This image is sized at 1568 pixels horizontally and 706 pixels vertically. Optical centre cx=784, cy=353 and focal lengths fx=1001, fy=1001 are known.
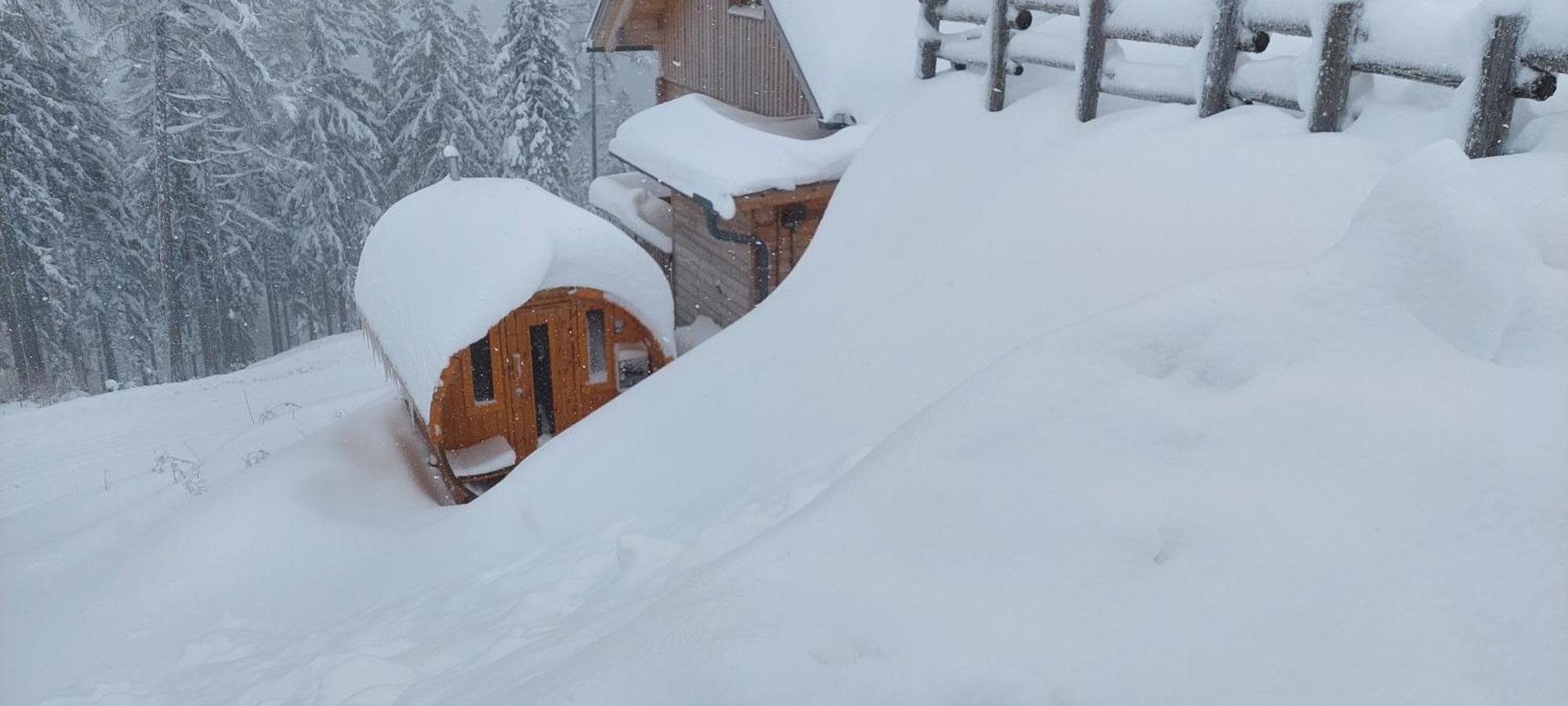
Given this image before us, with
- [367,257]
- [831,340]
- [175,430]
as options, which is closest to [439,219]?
[367,257]

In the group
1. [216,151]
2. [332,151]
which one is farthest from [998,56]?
[332,151]

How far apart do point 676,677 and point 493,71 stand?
29501 millimetres

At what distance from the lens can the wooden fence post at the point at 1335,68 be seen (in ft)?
13.8

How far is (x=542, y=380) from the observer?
10.6 meters

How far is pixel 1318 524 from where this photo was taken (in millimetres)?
2326

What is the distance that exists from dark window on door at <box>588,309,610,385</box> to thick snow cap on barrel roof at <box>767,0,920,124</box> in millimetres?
Answer: 3891

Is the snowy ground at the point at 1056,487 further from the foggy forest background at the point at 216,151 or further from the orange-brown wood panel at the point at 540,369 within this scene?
the foggy forest background at the point at 216,151

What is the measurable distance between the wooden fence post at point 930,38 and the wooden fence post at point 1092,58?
1815 millimetres

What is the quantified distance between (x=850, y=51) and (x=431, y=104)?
19921 mm

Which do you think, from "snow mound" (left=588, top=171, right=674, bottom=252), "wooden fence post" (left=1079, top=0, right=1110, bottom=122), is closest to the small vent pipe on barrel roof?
"snow mound" (left=588, top=171, right=674, bottom=252)

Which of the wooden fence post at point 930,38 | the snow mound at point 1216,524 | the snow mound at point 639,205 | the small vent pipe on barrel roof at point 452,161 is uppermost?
the wooden fence post at point 930,38

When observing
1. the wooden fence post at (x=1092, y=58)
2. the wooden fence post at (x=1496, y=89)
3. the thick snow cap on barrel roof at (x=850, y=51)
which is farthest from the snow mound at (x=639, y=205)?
the wooden fence post at (x=1496, y=89)

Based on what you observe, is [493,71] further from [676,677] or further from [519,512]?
[676,677]

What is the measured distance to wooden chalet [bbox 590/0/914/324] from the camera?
1166 cm
